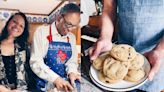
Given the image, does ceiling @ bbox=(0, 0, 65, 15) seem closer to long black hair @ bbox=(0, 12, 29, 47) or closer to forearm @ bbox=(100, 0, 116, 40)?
long black hair @ bbox=(0, 12, 29, 47)

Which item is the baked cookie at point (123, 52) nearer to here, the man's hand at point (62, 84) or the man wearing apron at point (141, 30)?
the man wearing apron at point (141, 30)

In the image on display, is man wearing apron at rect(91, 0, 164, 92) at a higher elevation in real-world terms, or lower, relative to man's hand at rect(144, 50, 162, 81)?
higher

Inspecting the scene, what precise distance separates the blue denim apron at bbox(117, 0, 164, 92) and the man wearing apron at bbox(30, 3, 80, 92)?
7.6 inches

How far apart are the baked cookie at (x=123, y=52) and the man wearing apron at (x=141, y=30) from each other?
39 millimetres

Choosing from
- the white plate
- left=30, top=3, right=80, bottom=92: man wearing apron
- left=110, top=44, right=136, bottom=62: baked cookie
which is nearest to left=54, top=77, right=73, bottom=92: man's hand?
left=30, top=3, right=80, bottom=92: man wearing apron

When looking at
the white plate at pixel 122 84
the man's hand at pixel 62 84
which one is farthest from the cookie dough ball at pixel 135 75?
the man's hand at pixel 62 84

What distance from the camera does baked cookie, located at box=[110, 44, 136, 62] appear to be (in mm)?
920

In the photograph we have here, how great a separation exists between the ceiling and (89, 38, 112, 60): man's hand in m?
0.22

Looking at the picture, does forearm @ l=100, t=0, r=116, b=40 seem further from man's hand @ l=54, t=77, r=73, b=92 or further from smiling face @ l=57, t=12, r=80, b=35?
man's hand @ l=54, t=77, r=73, b=92

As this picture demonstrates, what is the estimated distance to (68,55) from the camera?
1.04 metres

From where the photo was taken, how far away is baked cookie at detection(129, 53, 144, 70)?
928mm

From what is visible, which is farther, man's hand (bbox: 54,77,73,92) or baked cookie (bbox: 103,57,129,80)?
man's hand (bbox: 54,77,73,92)

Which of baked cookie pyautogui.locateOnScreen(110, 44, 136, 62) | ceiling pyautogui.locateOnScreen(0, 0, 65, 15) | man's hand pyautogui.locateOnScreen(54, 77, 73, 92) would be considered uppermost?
ceiling pyautogui.locateOnScreen(0, 0, 65, 15)

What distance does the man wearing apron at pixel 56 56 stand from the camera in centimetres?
103
